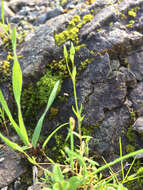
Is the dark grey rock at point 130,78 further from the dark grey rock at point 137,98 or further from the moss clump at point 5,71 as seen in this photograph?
the moss clump at point 5,71

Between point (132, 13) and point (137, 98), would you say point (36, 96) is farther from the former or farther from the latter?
point (132, 13)

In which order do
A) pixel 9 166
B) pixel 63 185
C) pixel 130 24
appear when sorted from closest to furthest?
pixel 63 185 < pixel 9 166 < pixel 130 24

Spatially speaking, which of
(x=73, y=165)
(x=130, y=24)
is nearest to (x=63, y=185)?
(x=73, y=165)

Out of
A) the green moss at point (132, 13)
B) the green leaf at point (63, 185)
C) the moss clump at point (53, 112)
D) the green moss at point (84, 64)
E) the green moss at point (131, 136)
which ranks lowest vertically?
the green moss at point (131, 136)

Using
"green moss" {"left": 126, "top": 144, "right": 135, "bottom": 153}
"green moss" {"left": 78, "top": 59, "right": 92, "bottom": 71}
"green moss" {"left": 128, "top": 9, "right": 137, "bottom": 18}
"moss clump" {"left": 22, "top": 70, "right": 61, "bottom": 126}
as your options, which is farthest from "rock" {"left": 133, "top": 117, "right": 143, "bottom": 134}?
"green moss" {"left": 128, "top": 9, "right": 137, "bottom": 18}

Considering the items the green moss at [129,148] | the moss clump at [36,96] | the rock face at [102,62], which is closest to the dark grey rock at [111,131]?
the rock face at [102,62]
